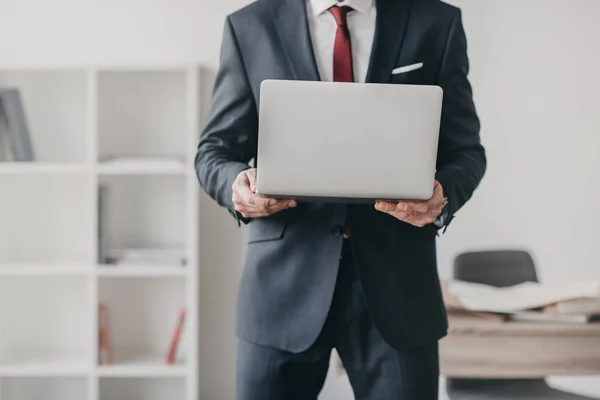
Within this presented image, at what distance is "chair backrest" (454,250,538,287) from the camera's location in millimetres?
2605

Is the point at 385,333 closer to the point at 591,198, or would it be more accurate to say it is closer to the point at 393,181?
the point at 393,181

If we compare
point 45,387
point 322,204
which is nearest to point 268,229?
point 322,204

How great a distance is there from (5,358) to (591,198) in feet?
7.81

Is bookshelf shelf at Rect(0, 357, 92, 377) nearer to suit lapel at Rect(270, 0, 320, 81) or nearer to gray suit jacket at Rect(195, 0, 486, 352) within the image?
gray suit jacket at Rect(195, 0, 486, 352)

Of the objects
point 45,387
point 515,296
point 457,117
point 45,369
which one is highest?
point 457,117

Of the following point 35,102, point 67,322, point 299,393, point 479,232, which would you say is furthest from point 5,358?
point 299,393

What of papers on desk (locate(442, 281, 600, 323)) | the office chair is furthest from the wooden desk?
the office chair

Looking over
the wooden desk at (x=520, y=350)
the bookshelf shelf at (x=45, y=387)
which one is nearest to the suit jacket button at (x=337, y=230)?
the wooden desk at (x=520, y=350)

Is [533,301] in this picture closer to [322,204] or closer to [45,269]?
[322,204]

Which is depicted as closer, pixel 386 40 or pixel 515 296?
pixel 386 40

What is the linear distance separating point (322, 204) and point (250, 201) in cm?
16

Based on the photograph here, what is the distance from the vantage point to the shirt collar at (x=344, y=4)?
1.46 m

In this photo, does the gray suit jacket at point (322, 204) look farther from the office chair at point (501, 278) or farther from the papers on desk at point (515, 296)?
the office chair at point (501, 278)

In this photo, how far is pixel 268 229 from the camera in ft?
4.76
